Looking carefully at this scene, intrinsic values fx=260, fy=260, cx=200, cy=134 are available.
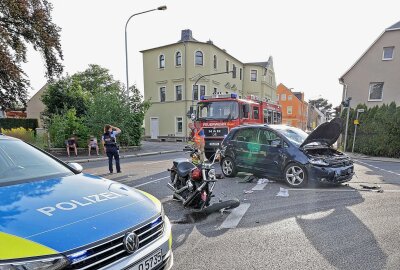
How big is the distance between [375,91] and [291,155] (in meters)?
20.8

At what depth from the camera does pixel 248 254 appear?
11.8ft

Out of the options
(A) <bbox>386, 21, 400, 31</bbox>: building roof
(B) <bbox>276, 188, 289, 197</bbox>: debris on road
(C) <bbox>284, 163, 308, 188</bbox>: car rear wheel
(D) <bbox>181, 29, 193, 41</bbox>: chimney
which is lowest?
(B) <bbox>276, 188, 289, 197</bbox>: debris on road

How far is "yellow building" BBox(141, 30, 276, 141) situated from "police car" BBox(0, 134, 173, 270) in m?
26.8

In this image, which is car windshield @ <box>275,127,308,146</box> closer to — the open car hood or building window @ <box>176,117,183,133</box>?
the open car hood

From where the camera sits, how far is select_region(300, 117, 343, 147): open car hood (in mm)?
6879

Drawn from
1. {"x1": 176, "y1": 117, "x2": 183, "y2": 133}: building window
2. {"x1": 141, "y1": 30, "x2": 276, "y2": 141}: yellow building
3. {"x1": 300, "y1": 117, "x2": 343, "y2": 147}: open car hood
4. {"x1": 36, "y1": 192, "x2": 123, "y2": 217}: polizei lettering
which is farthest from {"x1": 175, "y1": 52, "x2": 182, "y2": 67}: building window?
{"x1": 36, "y1": 192, "x2": 123, "y2": 217}: polizei lettering

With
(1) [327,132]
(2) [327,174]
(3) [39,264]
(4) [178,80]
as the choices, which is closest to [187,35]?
(4) [178,80]

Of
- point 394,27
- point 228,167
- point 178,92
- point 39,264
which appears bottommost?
point 228,167

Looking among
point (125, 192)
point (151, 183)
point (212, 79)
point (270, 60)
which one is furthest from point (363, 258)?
point (270, 60)

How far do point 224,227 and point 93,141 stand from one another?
41.7 ft

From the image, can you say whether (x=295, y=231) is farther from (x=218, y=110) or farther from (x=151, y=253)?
(x=218, y=110)

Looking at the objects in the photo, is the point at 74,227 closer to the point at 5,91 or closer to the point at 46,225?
the point at 46,225

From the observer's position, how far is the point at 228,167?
29.2 feet

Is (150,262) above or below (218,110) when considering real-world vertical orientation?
below
